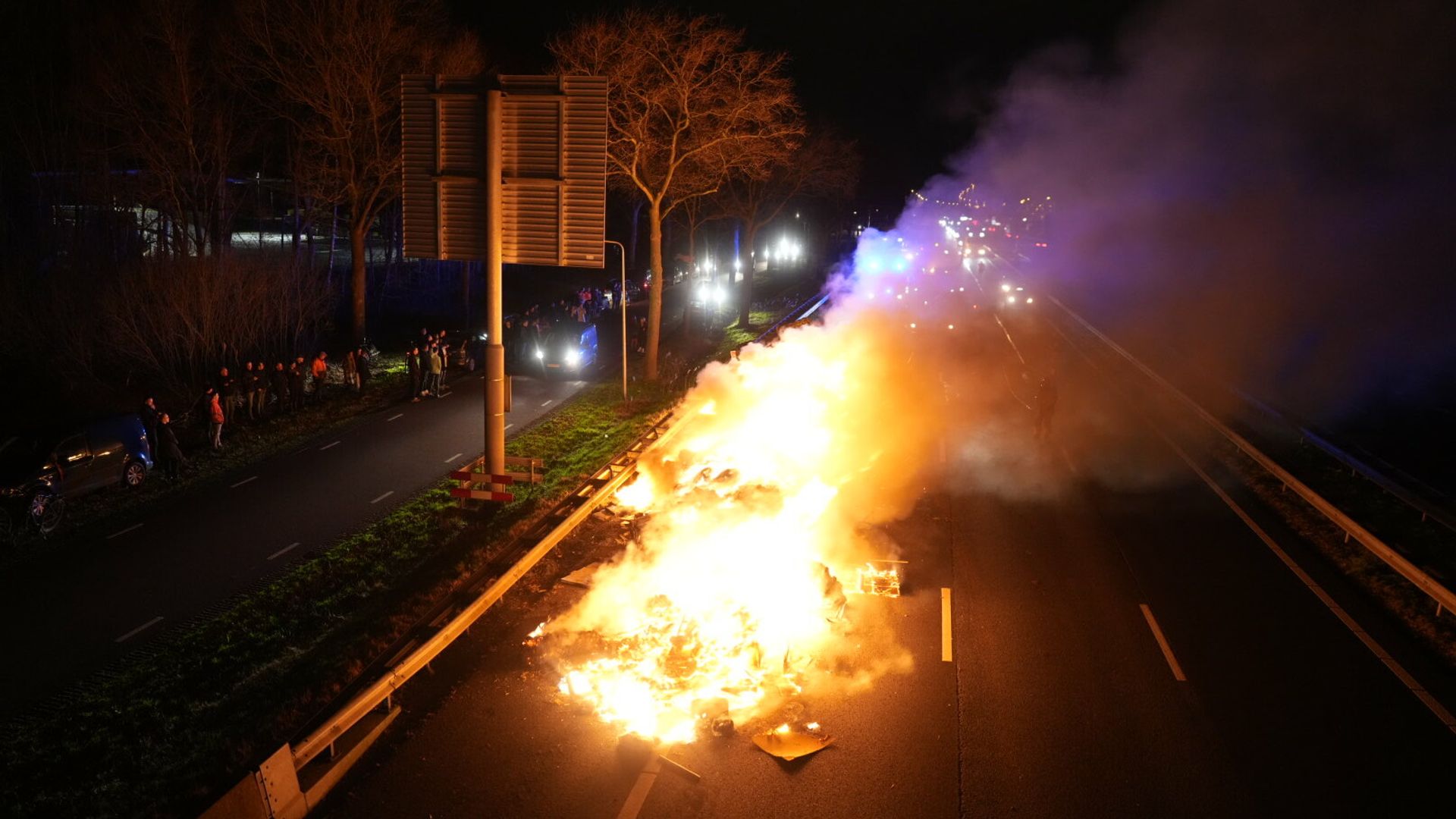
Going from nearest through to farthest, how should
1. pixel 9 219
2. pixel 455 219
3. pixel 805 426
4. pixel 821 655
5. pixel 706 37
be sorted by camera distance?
1. pixel 821 655
2. pixel 455 219
3. pixel 805 426
4. pixel 706 37
5. pixel 9 219

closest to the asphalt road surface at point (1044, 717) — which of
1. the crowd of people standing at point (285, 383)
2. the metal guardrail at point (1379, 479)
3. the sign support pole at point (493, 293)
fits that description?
the sign support pole at point (493, 293)

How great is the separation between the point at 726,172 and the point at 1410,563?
66.0 ft

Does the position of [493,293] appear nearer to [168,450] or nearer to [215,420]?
[168,450]

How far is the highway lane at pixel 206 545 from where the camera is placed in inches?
382

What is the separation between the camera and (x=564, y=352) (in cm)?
2625

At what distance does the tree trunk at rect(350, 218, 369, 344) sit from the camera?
27469 mm

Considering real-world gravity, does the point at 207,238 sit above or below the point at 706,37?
below

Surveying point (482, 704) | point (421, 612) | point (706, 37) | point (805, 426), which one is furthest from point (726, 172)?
point (482, 704)

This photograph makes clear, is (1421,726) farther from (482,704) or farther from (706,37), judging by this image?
(706,37)

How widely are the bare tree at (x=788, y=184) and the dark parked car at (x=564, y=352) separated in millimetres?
12748

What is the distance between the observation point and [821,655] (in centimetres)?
918

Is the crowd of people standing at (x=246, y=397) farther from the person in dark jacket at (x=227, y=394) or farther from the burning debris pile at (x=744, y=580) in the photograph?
the burning debris pile at (x=744, y=580)

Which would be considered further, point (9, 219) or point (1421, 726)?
point (9, 219)

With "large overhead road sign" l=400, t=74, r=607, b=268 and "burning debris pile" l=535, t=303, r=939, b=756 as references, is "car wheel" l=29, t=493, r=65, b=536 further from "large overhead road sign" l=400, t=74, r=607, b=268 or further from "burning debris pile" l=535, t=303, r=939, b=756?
"burning debris pile" l=535, t=303, r=939, b=756
